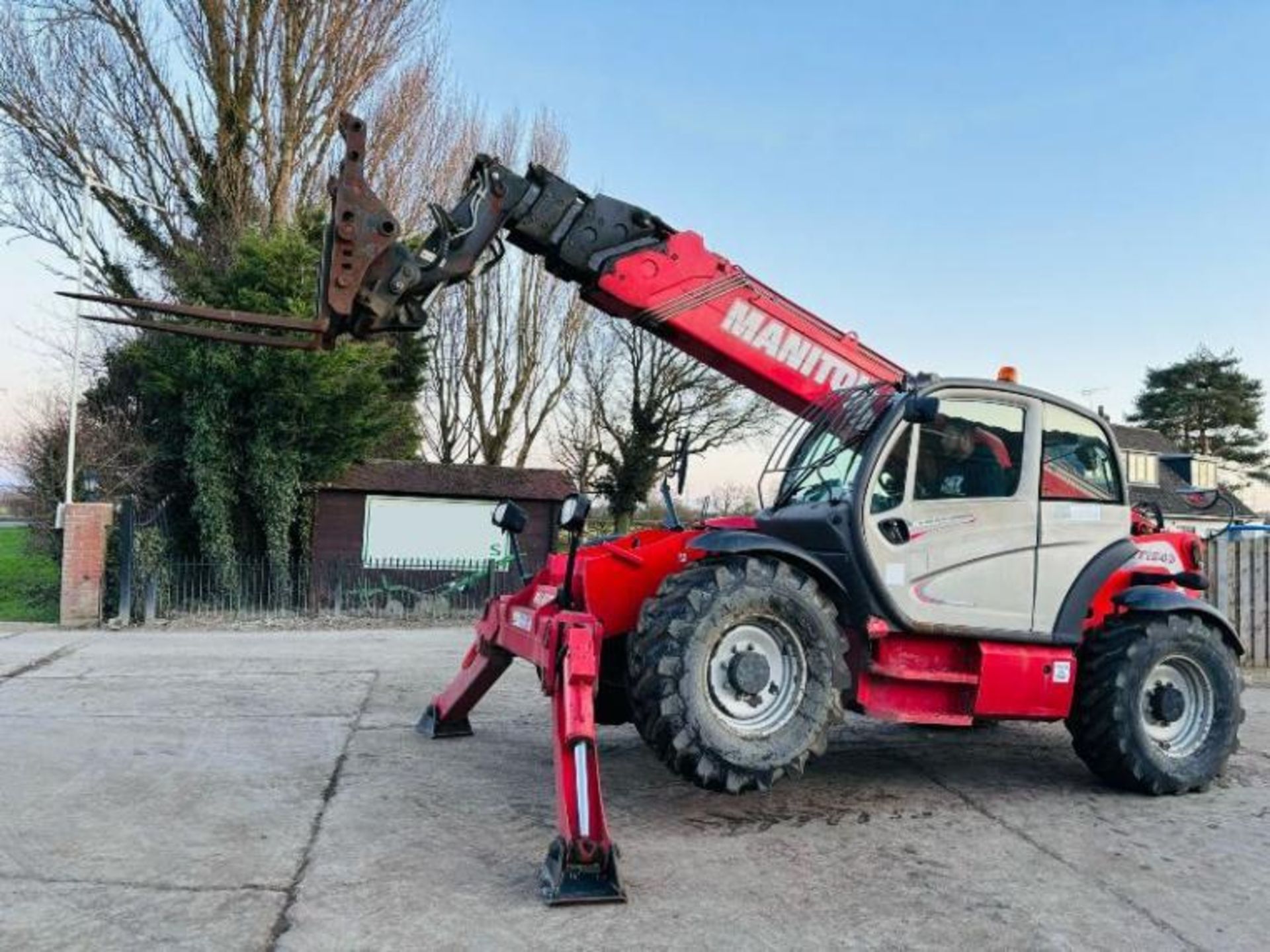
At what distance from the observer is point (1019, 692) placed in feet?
17.7

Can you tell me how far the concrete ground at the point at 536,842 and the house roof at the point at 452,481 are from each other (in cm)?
984

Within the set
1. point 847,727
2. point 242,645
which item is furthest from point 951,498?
point 242,645

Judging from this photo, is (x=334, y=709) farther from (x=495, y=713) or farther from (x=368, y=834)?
(x=368, y=834)

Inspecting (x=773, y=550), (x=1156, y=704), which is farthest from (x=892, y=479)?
(x=1156, y=704)

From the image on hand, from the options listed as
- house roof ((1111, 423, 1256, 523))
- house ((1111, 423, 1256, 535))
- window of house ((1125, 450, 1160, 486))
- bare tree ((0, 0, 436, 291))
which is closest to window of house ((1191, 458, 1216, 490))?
house ((1111, 423, 1256, 535))

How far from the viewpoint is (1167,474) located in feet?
139

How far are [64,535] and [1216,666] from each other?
1379 centimetres

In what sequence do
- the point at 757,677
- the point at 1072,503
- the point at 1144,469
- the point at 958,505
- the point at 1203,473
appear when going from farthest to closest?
1. the point at 1203,473
2. the point at 1144,469
3. the point at 1072,503
4. the point at 958,505
5. the point at 757,677

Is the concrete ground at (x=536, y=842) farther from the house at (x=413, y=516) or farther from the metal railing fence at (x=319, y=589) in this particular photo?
the house at (x=413, y=516)

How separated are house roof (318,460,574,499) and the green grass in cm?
464

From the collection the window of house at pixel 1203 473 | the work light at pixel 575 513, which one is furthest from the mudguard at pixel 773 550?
the window of house at pixel 1203 473

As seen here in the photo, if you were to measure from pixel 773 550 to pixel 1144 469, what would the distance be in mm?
39908

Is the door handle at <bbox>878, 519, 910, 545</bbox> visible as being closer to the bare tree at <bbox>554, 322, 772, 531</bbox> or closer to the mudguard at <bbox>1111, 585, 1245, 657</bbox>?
the mudguard at <bbox>1111, 585, 1245, 657</bbox>

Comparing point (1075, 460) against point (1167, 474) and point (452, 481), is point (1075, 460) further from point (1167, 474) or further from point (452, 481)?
point (1167, 474)
